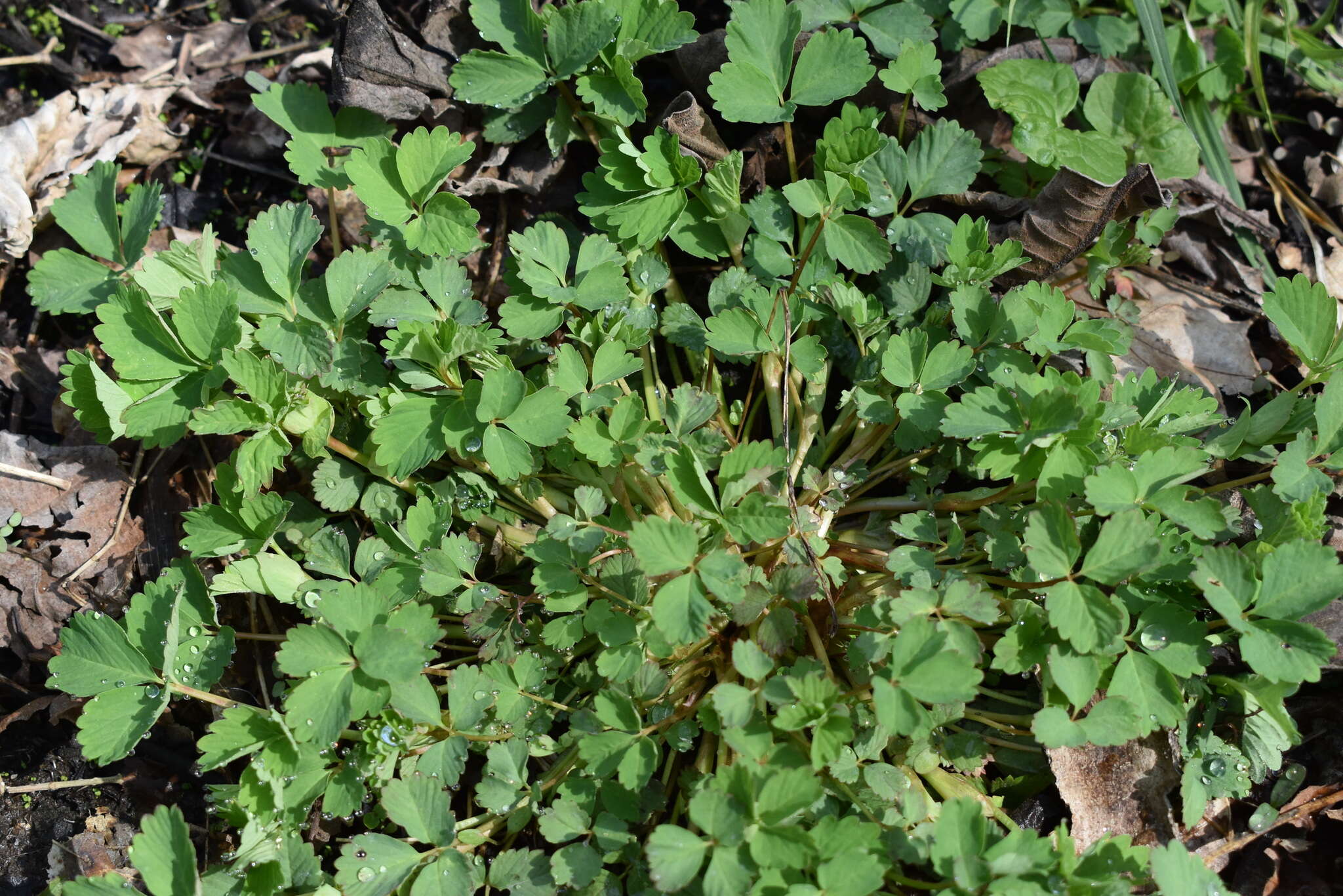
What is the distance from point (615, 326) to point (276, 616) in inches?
45.8

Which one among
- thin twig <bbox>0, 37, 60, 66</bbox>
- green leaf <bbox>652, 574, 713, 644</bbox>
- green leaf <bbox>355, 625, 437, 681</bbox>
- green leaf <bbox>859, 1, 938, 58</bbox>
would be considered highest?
green leaf <bbox>859, 1, 938, 58</bbox>

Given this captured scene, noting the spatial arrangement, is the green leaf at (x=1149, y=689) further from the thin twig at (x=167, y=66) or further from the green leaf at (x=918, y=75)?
the thin twig at (x=167, y=66)

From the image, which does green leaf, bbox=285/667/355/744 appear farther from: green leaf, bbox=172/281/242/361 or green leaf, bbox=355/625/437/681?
green leaf, bbox=172/281/242/361

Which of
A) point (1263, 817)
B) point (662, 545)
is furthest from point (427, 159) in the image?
point (1263, 817)

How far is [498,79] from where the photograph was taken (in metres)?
2.32

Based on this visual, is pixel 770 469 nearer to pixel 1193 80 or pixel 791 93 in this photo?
pixel 791 93

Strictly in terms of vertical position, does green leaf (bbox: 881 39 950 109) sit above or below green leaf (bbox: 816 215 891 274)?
above

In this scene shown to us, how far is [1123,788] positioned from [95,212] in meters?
2.80

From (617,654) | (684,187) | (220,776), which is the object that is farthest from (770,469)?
(220,776)

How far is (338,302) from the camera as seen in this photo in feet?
6.73

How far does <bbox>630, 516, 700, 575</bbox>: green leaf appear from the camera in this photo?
1.74 m

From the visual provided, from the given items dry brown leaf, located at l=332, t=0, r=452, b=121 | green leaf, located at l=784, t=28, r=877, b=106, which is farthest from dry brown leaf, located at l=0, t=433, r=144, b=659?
green leaf, located at l=784, t=28, r=877, b=106

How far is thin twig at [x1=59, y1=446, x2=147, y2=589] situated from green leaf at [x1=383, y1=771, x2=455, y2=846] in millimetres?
1168

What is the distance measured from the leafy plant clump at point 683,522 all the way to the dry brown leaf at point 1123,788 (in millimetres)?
69
